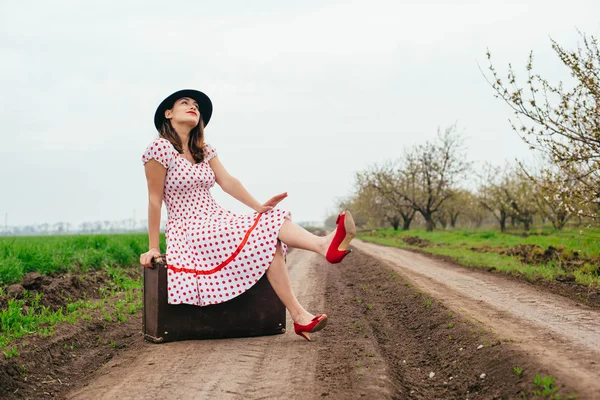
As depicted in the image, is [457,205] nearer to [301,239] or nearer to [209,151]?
[209,151]

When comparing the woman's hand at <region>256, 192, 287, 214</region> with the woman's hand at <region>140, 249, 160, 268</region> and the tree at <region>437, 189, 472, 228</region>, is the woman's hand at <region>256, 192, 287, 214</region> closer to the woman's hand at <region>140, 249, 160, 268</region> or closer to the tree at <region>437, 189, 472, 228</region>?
the woman's hand at <region>140, 249, 160, 268</region>

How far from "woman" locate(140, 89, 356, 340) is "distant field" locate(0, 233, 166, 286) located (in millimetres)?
3742

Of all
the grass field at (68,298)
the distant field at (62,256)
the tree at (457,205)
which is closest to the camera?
the grass field at (68,298)

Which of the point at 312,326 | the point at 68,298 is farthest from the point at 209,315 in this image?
the point at 68,298

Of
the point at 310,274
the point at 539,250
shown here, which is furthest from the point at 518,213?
the point at 310,274

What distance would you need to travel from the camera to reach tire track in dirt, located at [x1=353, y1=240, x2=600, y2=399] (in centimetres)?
313

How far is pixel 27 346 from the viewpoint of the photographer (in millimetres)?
4465

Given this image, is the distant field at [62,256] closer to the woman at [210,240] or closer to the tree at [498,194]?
the woman at [210,240]

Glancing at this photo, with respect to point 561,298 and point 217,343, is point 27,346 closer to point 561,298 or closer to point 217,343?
point 217,343

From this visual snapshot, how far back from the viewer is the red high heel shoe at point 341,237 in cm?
414

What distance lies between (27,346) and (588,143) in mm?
7478

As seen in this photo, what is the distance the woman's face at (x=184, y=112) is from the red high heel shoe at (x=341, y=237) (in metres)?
1.74

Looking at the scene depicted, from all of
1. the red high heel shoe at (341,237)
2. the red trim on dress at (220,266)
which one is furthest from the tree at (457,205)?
the red high heel shoe at (341,237)

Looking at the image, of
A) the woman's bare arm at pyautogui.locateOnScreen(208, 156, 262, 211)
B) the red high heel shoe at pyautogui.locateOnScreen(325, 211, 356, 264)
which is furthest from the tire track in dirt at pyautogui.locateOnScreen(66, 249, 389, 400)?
the woman's bare arm at pyautogui.locateOnScreen(208, 156, 262, 211)
